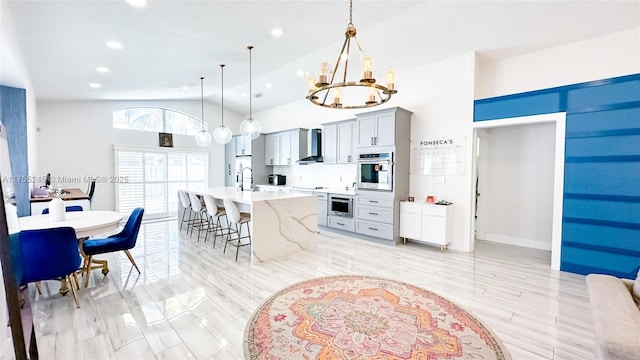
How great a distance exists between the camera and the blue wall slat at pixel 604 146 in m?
3.16

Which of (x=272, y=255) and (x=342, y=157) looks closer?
(x=272, y=255)

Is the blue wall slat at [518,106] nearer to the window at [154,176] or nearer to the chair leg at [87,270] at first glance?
the chair leg at [87,270]

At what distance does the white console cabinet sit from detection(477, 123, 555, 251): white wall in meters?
1.21

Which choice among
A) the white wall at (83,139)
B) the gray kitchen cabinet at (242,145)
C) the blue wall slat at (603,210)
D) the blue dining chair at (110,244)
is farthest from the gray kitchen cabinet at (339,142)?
the white wall at (83,139)

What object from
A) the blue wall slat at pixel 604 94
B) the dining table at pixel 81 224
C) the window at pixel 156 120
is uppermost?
the window at pixel 156 120

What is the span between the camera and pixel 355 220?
17.6 feet

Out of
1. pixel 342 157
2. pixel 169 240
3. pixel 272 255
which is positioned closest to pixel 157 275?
pixel 272 255

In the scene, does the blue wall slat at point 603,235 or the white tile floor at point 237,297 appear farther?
the blue wall slat at point 603,235

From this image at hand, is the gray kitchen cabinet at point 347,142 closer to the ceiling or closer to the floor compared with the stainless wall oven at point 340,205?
closer to the ceiling

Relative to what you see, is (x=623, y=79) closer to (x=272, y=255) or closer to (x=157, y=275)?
(x=272, y=255)

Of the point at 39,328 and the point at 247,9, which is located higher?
the point at 247,9

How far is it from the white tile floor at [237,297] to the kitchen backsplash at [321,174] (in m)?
1.94

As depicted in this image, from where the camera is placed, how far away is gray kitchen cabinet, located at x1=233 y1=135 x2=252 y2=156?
25.4 ft

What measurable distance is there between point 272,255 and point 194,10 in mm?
3198
